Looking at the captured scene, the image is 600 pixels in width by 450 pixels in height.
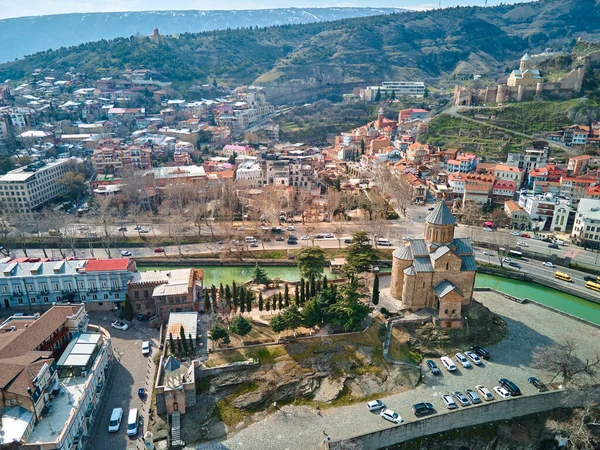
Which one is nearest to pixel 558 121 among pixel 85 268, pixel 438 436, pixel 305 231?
pixel 305 231

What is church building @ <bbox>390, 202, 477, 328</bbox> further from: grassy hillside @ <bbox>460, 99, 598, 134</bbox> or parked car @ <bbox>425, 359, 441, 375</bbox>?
grassy hillside @ <bbox>460, 99, 598, 134</bbox>

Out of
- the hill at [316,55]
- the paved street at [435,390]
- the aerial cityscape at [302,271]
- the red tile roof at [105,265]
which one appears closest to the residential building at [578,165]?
the aerial cityscape at [302,271]

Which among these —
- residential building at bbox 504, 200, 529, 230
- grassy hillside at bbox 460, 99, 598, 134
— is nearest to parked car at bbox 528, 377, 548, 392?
residential building at bbox 504, 200, 529, 230

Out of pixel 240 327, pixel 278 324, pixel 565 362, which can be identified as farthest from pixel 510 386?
pixel 240 327

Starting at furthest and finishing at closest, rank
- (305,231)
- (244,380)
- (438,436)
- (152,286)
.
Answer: (305,231) < (152,286) < (244,380) < (438,436)

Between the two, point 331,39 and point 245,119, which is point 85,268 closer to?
point 245,119

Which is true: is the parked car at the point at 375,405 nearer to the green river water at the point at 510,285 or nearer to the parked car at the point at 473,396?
the parked car at the point at 473,396
